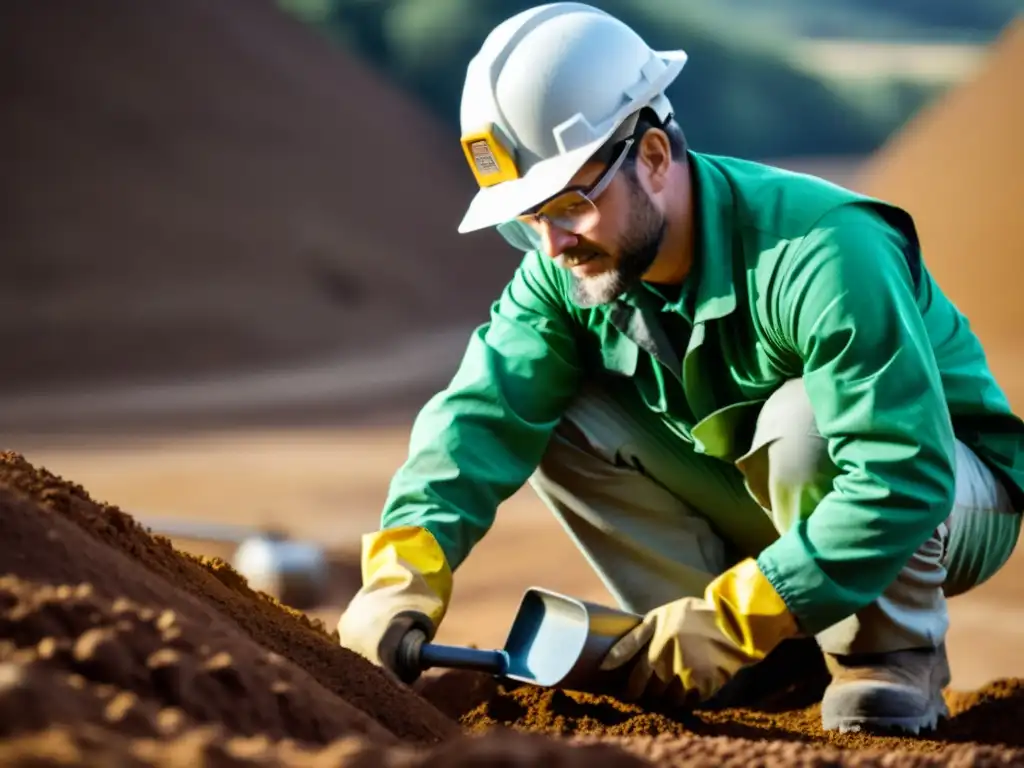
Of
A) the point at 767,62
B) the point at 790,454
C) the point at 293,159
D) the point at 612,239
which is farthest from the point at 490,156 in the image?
the point at 767,62

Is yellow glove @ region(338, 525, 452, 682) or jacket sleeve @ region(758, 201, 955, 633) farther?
yellow glove @ region(338, 525, 452, 682)

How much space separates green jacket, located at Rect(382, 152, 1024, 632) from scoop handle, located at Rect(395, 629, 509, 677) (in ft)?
0.68

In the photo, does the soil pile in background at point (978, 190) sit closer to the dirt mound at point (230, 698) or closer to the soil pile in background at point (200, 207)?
the soil pile in background at point (200, 207)

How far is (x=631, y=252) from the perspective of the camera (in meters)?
2.12

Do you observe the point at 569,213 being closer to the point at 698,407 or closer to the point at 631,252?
the point at 631,252

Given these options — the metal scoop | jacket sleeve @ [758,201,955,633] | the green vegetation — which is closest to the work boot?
jacket sleeve @ [758,201,955,633]

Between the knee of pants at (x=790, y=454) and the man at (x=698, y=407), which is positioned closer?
the man at (x=698, y=407)

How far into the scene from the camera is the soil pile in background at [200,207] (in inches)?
336

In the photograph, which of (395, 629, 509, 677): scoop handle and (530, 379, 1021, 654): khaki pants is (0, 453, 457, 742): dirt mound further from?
(530, 379, 1021, 654): khaki pants

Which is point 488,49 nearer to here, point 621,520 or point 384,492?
point 621,520

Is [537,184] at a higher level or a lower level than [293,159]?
lower

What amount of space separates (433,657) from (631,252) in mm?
663

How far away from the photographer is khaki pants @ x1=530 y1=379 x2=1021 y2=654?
2146 millimetres

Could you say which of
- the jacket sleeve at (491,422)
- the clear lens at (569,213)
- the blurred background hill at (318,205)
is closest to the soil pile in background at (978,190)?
the blurred background hill at (318,205)
